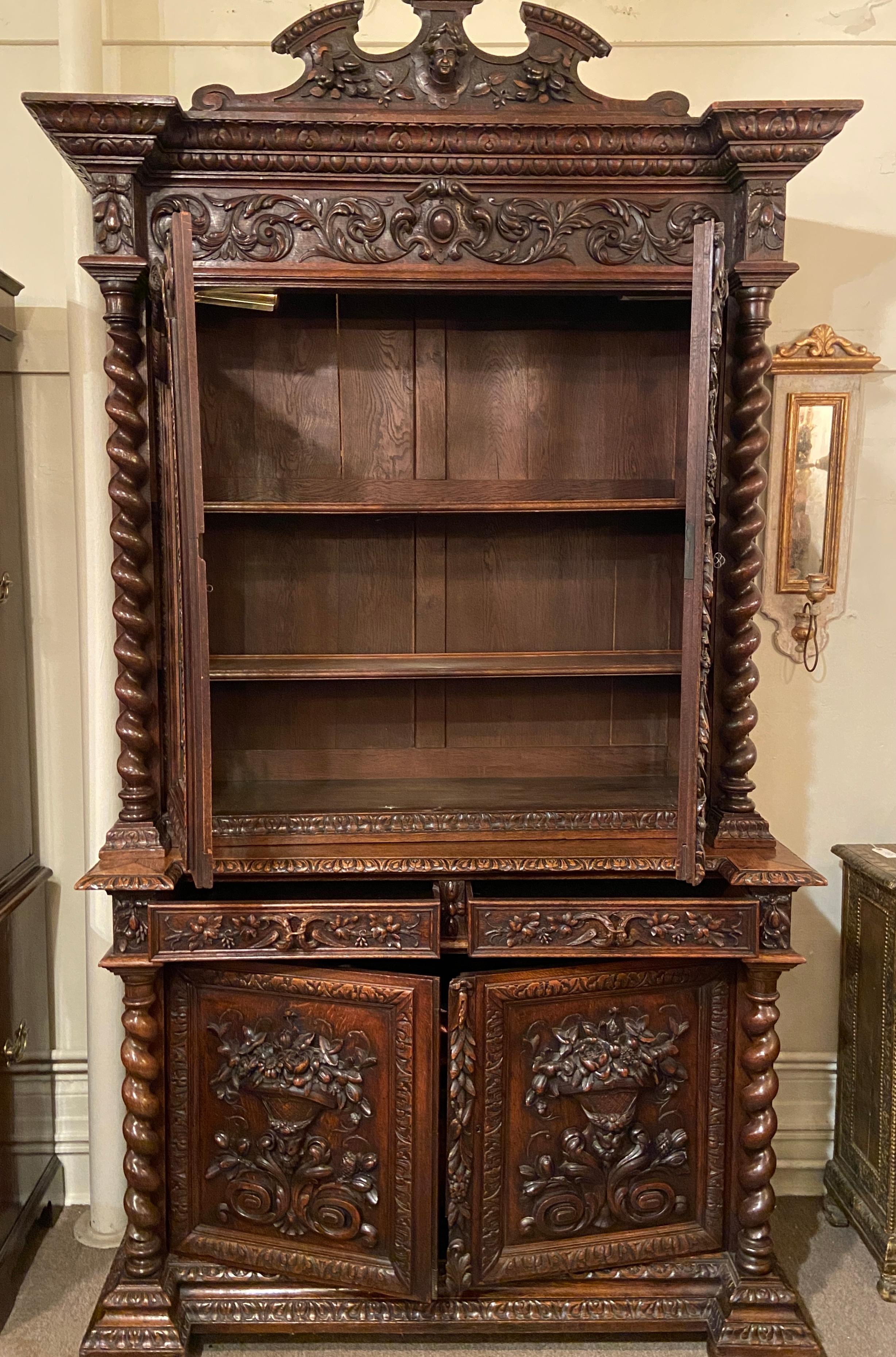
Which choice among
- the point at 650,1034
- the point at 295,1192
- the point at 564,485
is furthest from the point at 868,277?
the point at 295,1192

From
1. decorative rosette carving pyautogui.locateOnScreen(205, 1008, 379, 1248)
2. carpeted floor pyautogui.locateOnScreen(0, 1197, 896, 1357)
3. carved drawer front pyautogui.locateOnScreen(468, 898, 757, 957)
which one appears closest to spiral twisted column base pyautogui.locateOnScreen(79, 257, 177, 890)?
decorative rosette carving pyautogui.locateOnScreen(205, 1008, 379, 1248)

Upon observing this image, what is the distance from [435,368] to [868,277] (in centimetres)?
104

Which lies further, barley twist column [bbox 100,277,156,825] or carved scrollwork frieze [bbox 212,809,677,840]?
carved scrollwork frieze [bbox 212,809,677,840]

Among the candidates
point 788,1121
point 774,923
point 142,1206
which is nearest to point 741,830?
point 774,923

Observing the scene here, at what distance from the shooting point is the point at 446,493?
6.82 ft

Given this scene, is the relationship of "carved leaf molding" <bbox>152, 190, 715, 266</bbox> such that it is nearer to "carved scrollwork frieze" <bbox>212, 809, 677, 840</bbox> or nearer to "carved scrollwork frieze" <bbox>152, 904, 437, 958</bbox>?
"carved scrollwork frieze" <bbox>212, 809, 677, 840</bbox>

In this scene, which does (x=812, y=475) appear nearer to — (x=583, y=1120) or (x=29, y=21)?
(x=583, y=1120)

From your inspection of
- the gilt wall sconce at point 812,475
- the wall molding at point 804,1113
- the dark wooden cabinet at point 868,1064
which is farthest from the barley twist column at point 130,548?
the wall molding at point 804,1113

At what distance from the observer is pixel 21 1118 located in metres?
2.15

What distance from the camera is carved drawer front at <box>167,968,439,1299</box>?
5.94ft

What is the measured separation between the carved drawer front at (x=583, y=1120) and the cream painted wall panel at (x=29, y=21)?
7.31 feet

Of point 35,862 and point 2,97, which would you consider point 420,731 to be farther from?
point 2,97

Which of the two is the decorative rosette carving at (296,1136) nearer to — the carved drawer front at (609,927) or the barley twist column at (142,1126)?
the barley twist column at (142,1126)

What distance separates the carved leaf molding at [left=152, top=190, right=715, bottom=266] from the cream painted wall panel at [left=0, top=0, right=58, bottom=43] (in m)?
0.77
